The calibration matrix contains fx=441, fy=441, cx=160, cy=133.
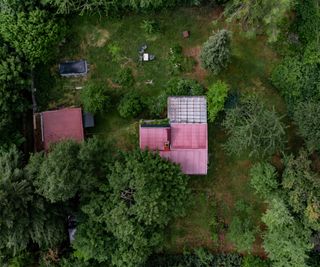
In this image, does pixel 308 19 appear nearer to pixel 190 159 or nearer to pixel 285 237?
pixel 190 159

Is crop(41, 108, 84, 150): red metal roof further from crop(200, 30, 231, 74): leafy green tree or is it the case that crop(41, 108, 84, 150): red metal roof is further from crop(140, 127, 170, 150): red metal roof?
crop(200, 30, 231, 74): leafy green tree

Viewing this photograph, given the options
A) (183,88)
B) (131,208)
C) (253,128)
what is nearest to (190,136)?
(183,88)

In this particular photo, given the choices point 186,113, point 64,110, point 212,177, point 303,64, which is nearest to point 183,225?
point 212,177

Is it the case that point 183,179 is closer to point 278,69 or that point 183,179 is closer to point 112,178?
point 112,178

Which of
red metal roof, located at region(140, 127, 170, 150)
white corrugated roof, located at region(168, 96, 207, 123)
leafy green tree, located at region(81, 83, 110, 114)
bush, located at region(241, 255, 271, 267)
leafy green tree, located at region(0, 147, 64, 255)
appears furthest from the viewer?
bush, located at region(241, 255, 271, 267)

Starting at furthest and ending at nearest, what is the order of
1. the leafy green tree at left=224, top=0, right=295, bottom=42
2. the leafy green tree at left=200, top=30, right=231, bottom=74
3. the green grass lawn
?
the green grass lawn < the leafy green tree at left=200, top=30, right=231, bottom=74 < the leafy green tree at left=224, top=0, right=295, bottom=42

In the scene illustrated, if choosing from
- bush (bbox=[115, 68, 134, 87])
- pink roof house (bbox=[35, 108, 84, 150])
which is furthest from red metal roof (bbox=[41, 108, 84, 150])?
bush (bbox=[115, 68, 134, 87])
